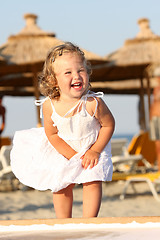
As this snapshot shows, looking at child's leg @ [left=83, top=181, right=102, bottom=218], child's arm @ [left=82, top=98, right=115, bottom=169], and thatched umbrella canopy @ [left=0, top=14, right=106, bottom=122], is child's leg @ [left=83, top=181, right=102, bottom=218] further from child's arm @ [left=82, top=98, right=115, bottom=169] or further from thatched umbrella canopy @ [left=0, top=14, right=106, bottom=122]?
thatched umbrella canopy @ [left=0, top=14, right=106, bottom=122]

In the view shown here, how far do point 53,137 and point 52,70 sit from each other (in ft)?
1.05

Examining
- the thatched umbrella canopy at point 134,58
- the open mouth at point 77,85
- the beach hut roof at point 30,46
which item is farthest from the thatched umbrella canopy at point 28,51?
the open mouth at point 77,85

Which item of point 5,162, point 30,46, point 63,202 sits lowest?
point 5,162

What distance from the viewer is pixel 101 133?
1859 millimetres

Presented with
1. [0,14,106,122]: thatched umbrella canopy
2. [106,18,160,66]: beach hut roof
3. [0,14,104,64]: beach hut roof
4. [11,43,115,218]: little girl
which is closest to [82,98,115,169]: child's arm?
[11,43,115,218]: little girl

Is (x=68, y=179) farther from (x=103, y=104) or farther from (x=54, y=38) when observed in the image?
(x=54, y=38)

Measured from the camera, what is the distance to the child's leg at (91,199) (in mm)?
1817

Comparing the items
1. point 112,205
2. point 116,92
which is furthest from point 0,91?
point 112,205

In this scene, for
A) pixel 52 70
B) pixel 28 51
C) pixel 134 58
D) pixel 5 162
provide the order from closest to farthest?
pixel 52 70
pixel 5 162
pixel 28 51
pixel 134 58

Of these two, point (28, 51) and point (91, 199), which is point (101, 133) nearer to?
point (91, 199)

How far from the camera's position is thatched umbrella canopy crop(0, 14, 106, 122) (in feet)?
34.4

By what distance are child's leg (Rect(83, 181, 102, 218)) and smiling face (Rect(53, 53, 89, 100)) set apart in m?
0.42

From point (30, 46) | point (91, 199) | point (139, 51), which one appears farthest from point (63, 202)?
point (139, 51)

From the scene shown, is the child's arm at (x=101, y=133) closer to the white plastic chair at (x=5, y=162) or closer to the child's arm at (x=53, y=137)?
the child's arm at (x=53, y=137)
